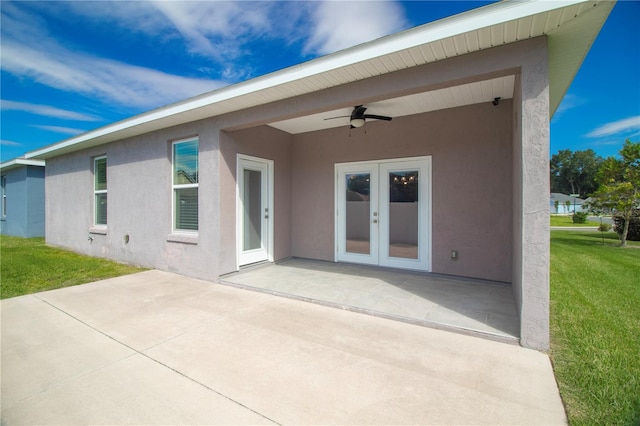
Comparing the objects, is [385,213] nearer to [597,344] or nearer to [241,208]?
[241,208]

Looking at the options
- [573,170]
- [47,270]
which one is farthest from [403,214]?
[573,170]

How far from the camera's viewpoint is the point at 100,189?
310 inches

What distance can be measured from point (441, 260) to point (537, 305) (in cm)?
261

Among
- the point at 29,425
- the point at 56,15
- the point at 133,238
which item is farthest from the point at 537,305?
the point at 56,15

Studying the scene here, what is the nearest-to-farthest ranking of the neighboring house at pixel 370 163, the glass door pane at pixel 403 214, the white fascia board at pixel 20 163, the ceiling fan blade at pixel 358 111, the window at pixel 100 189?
the neighboring house at pixel 370 163 < the ceiling fan blade at pixel 358 111 < the glass door pane at pixel 403 214 < the window at pixel 100 189 < the white fascia board at pixel 20 163

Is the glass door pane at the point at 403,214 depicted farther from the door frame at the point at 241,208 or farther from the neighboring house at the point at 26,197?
the neighboring house at the point at 26,197

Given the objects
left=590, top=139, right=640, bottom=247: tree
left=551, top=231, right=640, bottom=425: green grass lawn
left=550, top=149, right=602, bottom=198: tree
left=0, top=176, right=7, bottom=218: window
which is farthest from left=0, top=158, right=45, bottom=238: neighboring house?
left=550, top=149, right=602, bottom=198: tree

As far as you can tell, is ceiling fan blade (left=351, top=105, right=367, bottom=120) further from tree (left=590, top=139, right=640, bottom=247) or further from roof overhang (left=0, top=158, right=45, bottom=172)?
roof overhang (left=0, top=158, right=45, bottom=172)

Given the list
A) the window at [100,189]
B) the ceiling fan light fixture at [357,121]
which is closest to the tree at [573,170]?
the ceiling fan light fixture at [357,121]

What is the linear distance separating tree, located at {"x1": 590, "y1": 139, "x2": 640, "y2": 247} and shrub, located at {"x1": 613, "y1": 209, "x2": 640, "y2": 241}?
7.9 inches

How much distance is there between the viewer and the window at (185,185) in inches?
228

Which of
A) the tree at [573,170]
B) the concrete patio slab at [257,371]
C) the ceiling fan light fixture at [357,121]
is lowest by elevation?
the concrete patio slab at [257,371]

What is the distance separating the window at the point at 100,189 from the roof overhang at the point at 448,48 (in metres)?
4.78

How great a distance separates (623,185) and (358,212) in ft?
33.7
